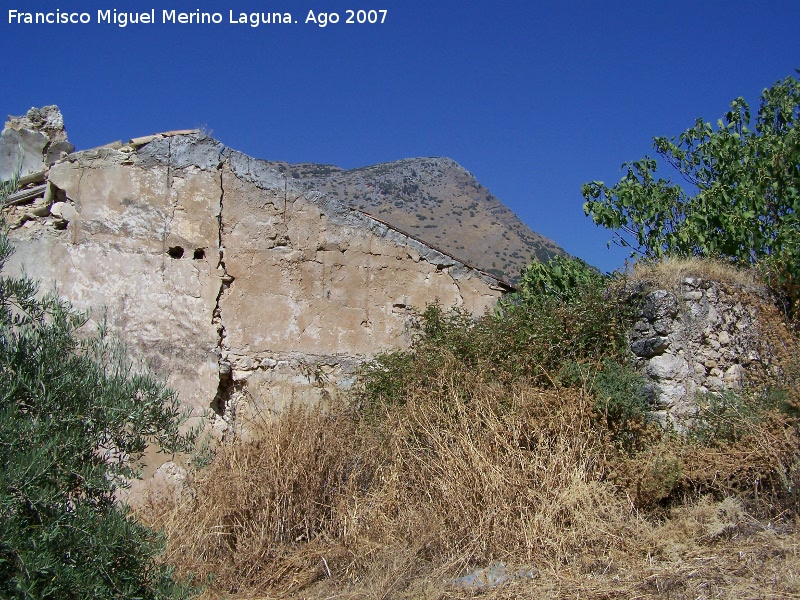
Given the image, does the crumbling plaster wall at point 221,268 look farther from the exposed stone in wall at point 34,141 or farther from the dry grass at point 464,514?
the dry grass at point 464,514

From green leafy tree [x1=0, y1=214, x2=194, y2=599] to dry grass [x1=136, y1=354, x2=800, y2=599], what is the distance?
60.6 inches

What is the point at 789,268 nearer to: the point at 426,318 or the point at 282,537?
the point at 426,318

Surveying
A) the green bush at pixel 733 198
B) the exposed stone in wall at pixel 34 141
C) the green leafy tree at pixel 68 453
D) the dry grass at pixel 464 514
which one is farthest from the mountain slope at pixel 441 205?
the green leafy tree at pixel 68 453

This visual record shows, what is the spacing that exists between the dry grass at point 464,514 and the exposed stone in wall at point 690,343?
0.92 metres

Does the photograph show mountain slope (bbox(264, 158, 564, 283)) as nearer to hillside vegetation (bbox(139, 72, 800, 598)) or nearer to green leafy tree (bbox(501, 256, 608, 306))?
green leafy tree (bbox(501, 256, 608, 306))

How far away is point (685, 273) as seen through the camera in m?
8.34

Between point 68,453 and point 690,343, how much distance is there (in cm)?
636

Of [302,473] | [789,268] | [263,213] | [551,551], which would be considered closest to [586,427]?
[551,551]

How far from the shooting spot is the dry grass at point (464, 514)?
5.67 meters

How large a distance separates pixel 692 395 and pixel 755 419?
0.99m

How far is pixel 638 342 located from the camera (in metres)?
8.16

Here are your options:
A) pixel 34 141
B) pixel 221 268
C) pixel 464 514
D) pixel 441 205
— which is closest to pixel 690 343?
pixel 464 514

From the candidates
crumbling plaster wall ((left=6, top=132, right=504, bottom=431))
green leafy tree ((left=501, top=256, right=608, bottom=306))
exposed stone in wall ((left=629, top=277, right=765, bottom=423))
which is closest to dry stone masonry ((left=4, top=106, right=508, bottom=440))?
crumbling plaster wall ((left=6, top=132, right=504, bottom=431))

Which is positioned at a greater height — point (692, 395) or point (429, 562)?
point (692, 395)
